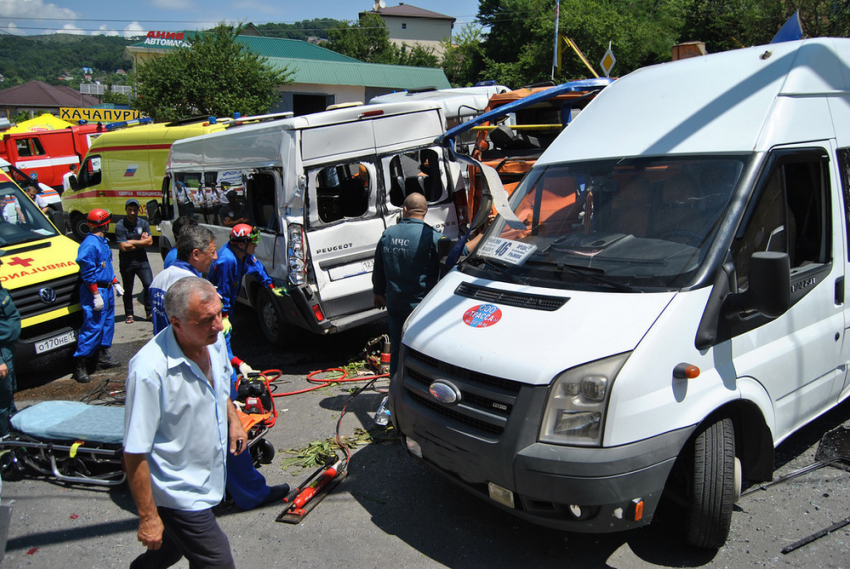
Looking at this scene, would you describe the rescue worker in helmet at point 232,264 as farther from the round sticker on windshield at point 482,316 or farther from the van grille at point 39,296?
the round sticker on windshield at point 482,316

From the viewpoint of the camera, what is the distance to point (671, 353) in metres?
2.99

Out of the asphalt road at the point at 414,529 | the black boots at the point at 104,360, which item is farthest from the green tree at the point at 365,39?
the asphalt road at the point at 414,529

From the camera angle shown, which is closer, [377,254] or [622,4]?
[377,254]

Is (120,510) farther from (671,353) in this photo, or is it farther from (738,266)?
(738,266)

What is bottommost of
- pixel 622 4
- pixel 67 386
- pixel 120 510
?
pixel 67 386

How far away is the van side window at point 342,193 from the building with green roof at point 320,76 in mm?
30210

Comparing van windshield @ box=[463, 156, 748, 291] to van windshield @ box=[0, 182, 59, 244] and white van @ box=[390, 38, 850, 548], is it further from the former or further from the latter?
van windshield @ box=[0, 182, 59, 244]

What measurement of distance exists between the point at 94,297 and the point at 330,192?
290cm

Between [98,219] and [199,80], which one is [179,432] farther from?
[199,80]

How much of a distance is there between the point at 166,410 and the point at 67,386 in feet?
17.2

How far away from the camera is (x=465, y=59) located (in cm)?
5069

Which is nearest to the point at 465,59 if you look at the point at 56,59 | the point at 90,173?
the point at 90,173

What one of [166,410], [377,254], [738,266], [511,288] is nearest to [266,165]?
[377,254]

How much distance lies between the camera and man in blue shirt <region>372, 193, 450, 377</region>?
5.05 meters
